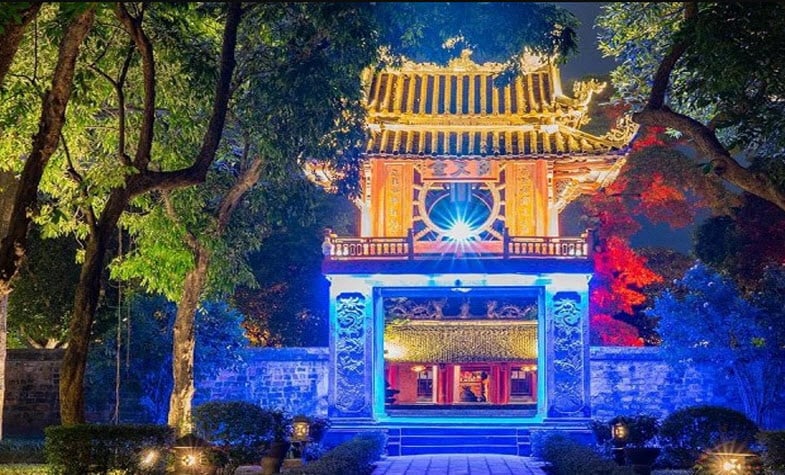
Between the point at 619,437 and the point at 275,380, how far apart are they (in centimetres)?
1066

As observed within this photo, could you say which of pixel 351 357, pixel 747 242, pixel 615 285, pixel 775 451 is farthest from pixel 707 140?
pixel 615 285

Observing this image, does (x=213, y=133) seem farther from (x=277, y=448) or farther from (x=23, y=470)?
(x=277, y=448)

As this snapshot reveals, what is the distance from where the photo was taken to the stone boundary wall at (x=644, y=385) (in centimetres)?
2683

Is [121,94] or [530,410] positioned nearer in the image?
[121,94]

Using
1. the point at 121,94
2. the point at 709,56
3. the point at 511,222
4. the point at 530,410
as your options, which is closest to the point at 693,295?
the point at 511,222

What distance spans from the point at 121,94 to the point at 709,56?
6877 mm

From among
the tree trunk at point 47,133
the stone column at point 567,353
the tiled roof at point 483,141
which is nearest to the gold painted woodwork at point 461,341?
the stone column at point 567,353

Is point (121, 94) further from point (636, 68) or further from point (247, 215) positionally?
point (636, 68)

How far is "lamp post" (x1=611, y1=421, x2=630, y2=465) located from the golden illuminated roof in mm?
7138

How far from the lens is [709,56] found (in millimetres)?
12398

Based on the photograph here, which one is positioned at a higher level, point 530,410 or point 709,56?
point 709,56

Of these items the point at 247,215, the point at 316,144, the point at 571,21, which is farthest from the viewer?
the point at 247,215

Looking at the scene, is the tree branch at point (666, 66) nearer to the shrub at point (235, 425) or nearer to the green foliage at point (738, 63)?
the green foliage at point (738, 63)

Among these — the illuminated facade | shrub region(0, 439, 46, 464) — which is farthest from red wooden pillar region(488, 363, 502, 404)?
shrub region(0, 439, 46, 464)
